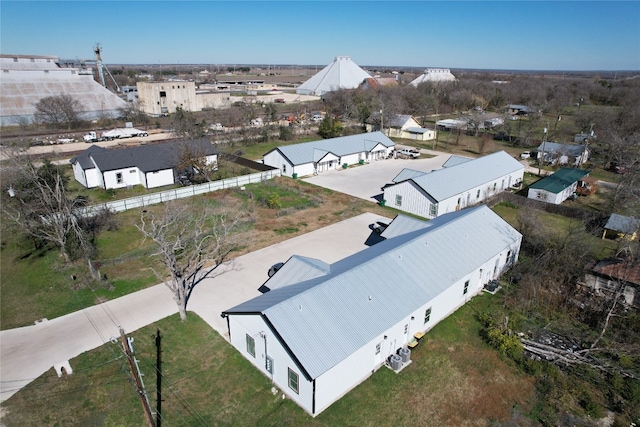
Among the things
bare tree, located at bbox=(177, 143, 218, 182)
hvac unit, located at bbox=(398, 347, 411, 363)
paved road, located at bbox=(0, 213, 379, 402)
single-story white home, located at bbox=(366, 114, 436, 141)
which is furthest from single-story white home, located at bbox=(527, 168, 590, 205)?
bare tree, located at bbox=(177, 143, 218, 182)

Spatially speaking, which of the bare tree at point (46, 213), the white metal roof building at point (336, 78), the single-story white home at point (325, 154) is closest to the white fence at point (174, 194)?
the single-story white home at point (325, 154)

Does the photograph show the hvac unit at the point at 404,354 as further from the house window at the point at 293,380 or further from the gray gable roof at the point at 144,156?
the gray gable roof at the point at 144,156

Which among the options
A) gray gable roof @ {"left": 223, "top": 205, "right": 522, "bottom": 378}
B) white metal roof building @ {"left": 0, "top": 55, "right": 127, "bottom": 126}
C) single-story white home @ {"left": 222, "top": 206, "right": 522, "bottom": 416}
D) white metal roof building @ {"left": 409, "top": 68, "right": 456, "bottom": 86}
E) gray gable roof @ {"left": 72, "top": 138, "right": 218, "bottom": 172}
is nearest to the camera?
single-story white home @ {"left": 222, "top": 206, "right": 522, "bottom": 416}

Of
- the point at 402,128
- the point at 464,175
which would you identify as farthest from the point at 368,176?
the point at 402,128

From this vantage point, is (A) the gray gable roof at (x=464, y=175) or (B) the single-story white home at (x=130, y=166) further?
(B) the single-story white home at (x=130, y=166)

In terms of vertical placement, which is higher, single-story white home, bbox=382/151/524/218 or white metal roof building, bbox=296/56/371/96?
white metal roof building, bbox=296/56/371/96

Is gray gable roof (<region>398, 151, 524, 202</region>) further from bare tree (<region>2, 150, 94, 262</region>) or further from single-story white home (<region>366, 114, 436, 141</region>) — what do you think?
bare tree (<region>2, 150, 94, 262</region>)
